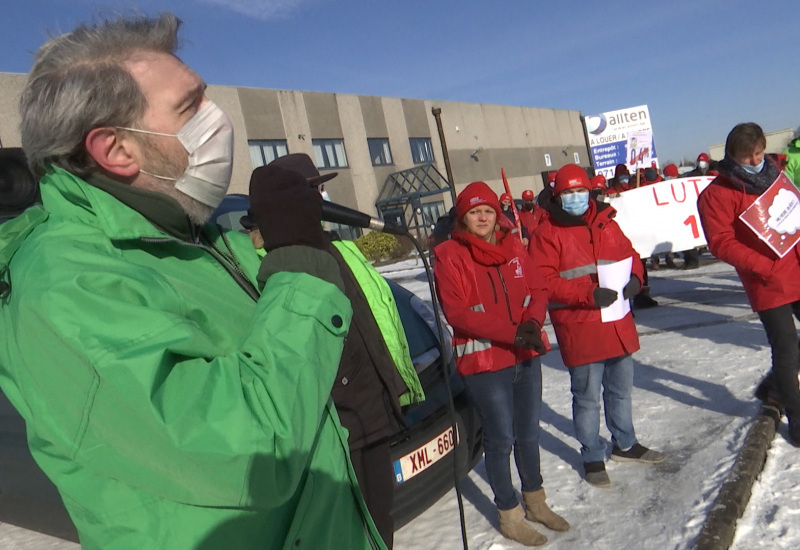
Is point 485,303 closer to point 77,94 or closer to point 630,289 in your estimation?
point 630,289

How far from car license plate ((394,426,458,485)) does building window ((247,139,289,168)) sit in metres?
22.9

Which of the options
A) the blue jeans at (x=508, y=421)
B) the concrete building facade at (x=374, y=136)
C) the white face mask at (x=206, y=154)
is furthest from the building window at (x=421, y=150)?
the white face mask at (x=206, y=154)

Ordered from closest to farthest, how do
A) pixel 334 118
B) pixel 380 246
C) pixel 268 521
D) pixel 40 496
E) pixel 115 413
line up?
pixel 115 413 < pixel 268 521 < pixel 40 496 < pixel 380 246 < pixel 334 118

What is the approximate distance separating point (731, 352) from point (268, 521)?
559 centimetres

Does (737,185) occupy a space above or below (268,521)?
above

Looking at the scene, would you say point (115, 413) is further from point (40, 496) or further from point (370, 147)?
point (370, 147)

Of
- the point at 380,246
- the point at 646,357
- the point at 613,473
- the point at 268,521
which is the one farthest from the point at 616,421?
the point at 380,246

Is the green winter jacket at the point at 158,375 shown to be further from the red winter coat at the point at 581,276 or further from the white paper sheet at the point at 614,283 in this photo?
the white paper sheet at the point at 614,283

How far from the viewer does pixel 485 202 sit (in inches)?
139

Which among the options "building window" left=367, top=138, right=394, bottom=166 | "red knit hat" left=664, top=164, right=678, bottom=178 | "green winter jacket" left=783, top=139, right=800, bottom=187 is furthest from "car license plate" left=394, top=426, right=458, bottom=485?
"building window" left=367, top=138, right=394, bottom=166

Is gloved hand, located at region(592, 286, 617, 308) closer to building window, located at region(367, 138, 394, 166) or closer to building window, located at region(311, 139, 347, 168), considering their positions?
building window, located at region(311, 139, 347, 168)

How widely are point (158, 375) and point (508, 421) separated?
104 inches

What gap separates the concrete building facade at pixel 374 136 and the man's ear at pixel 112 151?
19.4m

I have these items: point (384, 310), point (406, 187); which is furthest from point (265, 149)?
point (384, 310)
